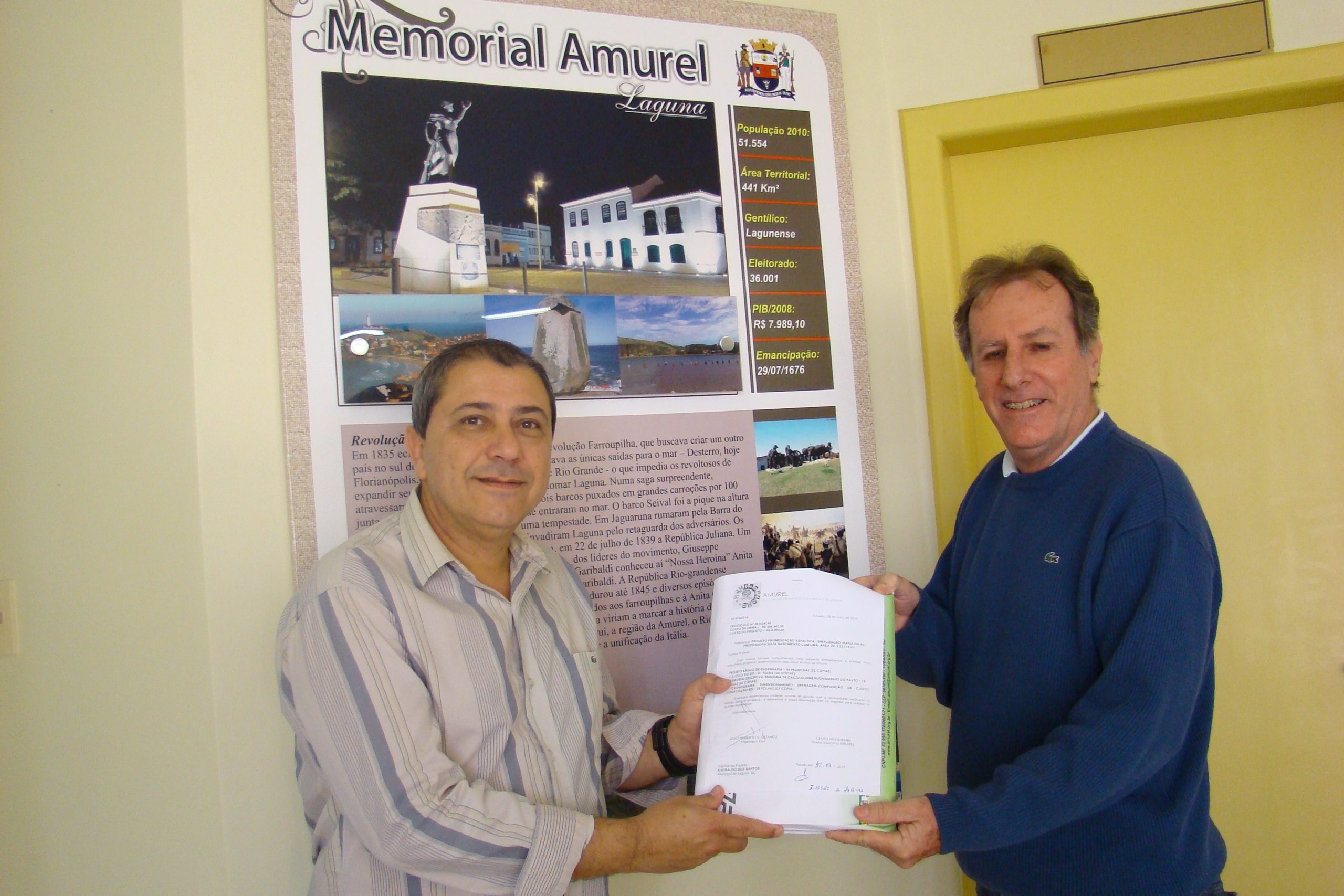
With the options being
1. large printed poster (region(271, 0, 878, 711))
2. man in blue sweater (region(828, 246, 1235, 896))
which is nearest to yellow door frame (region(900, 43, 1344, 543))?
large printed poster (region(271, 0, 878, 711))

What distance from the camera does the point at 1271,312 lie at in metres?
2.25

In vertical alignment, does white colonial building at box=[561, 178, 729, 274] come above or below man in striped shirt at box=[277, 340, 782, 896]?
above

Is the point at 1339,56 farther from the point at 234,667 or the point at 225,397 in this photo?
the point at 234,667

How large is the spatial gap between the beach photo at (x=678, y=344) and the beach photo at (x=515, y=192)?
0.04 metres

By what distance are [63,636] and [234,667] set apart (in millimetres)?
317

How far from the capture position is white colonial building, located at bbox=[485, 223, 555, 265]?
1828 mm

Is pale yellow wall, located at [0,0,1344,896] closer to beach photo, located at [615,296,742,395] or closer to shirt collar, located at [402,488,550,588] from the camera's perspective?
shirt collar, located at [402,488,550,588]

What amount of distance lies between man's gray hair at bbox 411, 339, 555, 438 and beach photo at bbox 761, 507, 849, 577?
2.67 ft

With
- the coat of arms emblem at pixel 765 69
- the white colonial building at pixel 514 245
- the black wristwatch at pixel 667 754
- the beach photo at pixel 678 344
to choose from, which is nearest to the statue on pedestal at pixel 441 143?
the white colonial building at pixel 514 245

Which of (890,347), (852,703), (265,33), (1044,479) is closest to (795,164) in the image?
(890,347)

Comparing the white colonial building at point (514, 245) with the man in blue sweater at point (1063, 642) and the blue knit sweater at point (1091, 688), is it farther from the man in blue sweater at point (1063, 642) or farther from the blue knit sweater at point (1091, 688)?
the blue knit sweater at point (1091, 688)

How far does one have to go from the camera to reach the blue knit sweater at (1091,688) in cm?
124

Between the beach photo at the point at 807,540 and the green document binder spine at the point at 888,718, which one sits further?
the beach photo at the point at 807,540

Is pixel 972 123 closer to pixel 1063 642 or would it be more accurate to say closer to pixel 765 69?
pixel 765 69
